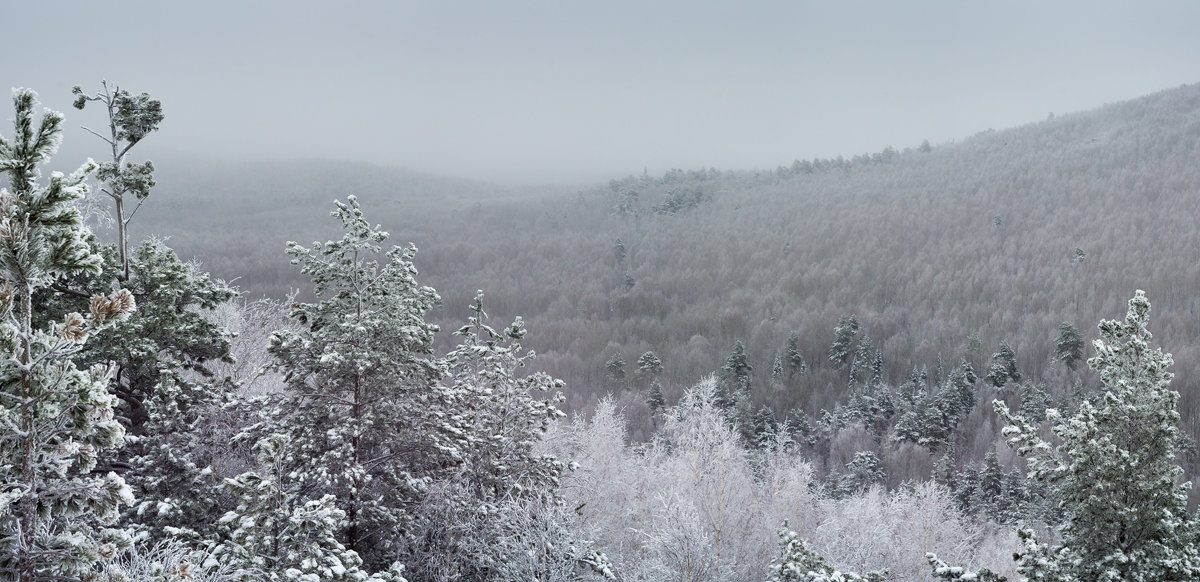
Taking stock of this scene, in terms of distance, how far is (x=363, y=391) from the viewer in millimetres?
10625

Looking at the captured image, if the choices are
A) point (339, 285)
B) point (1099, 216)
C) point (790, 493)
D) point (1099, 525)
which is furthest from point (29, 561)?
point (1099, 216)

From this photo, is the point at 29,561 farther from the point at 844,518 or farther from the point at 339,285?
the point at 844,518

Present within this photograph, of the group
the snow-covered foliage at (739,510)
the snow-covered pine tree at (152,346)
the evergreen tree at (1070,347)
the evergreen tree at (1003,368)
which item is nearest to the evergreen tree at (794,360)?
the evergreen tree at (1003,368)

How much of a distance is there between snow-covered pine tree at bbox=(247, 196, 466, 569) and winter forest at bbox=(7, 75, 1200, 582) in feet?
0.18

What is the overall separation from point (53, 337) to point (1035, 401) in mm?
62608

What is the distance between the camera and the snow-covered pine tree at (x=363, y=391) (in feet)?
32.0

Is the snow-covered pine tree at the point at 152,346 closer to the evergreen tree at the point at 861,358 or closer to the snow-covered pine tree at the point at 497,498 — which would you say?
the snow-covered pine tree at the point at 497,498

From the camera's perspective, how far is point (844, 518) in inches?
1136

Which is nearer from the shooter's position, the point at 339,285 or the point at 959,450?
the point at 339,285

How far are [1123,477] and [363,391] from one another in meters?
10.2

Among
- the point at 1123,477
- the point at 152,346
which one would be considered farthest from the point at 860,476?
the point at 152,346

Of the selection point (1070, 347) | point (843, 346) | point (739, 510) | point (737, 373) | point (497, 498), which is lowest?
point (737, 373)

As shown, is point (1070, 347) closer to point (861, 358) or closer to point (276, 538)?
point (861, 358)

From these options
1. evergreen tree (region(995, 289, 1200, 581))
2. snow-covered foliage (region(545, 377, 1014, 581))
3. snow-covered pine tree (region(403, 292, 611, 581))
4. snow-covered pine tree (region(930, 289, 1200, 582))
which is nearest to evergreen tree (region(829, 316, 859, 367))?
snow-covered foliage (region(545, 377, 1014, 581))
